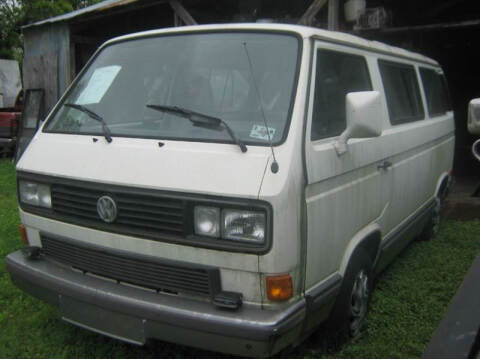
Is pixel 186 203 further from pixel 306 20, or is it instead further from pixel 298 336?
pixel 306 20

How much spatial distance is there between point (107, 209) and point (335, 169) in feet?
4.22

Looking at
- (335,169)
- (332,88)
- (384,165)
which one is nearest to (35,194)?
(335,169)

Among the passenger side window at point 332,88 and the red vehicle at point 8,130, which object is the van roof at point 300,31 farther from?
the red vehicle at point 8,130

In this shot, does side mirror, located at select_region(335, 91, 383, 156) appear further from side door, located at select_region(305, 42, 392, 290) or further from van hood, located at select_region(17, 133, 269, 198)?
van hood, located at select_region(17, 133, 269, 198)

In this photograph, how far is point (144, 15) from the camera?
11.1 metres

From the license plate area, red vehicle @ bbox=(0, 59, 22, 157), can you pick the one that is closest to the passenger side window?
the license plate area

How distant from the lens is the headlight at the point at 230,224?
7.85 ft

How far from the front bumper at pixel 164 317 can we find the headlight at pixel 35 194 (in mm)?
429

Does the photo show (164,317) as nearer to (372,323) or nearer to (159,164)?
(159,164)

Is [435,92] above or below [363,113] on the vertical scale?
below

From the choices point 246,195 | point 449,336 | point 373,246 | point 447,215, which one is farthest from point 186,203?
point 447,215

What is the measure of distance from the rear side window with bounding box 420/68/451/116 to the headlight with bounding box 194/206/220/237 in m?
3.40

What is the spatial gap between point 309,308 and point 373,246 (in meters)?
1.13

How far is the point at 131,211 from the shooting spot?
8.70 ft
